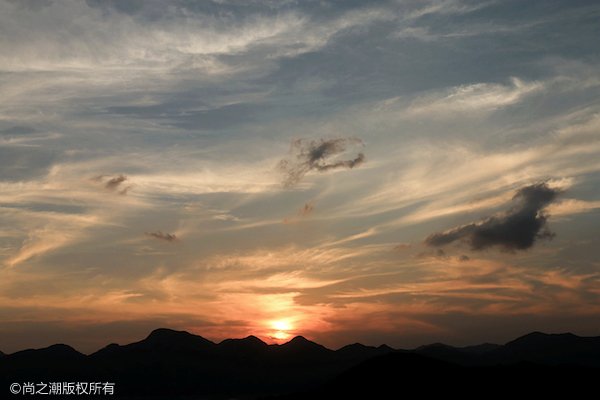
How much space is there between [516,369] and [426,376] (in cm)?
3040

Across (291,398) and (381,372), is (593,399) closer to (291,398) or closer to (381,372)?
(381,372)

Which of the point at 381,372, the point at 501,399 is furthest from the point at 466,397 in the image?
the point at 381,372

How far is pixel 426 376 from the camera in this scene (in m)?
150

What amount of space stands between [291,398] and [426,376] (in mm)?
46470

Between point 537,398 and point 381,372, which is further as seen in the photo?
point 381,372

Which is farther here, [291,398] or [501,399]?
[291,398]

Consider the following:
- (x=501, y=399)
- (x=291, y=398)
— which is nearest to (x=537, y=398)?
(x=501, y=399)

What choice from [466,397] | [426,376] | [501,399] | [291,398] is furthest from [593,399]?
[291,398]

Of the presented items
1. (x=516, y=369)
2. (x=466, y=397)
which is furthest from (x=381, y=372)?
(x=516, y=369)

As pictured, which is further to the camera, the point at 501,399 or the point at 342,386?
the point at 342,386

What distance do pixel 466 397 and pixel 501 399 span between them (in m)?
9.74

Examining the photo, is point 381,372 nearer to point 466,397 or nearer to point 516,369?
point 466,397

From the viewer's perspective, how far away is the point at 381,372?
158 m

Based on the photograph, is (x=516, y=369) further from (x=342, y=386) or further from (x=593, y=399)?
(x=342, y=386)
